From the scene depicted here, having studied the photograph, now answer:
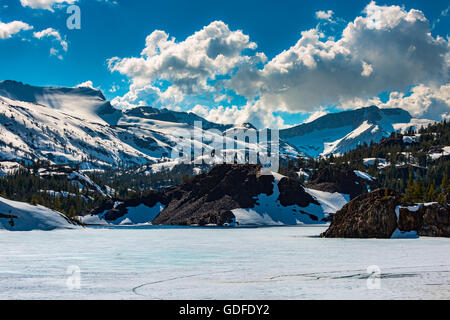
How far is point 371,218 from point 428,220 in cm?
1271

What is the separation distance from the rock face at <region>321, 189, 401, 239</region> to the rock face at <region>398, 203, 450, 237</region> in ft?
7.52

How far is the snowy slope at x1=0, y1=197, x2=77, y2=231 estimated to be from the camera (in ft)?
432

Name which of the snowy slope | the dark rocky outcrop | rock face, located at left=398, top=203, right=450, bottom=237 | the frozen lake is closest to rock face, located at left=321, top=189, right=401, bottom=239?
the dark rocky outcrop

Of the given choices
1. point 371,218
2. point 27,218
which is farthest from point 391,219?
point 27,218

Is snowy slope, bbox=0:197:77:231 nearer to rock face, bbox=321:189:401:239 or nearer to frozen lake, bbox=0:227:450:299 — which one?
rock face, bbox=321:189:401:239

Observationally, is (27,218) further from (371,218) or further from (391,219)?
(391,219)

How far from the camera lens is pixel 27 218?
449 ft

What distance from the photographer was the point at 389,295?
27438 mm

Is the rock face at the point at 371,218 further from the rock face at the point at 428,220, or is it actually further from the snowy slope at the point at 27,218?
the snowy slope at the point at 27,218

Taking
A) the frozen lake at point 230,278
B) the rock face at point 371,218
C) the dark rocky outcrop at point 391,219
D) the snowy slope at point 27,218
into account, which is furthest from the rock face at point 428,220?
the snowy slope at point 27,218

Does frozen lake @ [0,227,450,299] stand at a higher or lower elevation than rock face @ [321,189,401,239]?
lower
